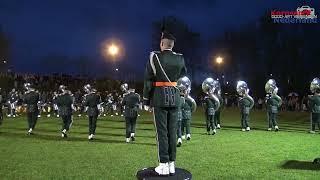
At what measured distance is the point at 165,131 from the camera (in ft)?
27.0

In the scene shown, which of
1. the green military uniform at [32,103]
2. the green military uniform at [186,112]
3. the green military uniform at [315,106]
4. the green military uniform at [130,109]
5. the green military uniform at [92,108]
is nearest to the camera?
the green military uniform at [130,109]

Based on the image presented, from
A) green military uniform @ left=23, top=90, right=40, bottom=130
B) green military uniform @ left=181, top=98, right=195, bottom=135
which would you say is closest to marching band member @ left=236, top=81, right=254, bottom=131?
green military uniform @ left=181, top=98, right=195, bottom=135

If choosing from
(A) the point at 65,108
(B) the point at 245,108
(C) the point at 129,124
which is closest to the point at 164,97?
(C) the point at 129,124

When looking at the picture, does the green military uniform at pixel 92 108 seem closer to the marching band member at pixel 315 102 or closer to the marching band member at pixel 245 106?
the marching band member at pixel 245 106

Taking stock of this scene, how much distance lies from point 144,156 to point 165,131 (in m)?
5.97

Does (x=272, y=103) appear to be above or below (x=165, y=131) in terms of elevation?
above

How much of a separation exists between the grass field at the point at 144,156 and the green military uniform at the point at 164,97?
2.60m

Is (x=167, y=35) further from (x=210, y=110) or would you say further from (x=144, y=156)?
(x=210, y=110)

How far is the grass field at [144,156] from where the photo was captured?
36.4 ft

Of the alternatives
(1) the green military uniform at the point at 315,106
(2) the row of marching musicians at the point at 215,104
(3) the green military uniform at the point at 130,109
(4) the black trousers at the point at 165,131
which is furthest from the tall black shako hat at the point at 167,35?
(1) the green military uniform at the point at 315,106

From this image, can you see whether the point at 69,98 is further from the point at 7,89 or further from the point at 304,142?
the point at 7,89

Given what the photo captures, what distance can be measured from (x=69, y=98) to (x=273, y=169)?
10898 mm

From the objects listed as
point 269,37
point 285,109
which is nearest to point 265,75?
point 269,37

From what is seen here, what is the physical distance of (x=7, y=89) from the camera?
45.3m
